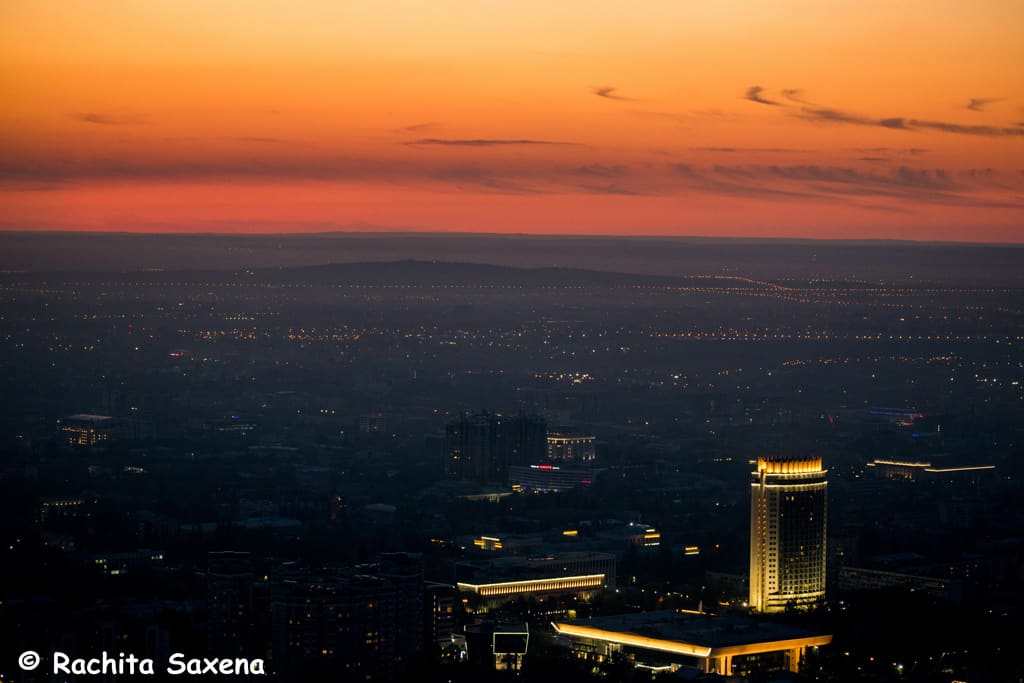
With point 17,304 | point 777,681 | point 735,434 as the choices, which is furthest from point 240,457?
point 777,681

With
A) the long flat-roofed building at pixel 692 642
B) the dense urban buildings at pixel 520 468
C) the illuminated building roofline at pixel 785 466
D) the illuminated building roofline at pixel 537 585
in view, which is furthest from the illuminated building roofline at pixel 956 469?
the long flat-roofed building at pixel 692 642

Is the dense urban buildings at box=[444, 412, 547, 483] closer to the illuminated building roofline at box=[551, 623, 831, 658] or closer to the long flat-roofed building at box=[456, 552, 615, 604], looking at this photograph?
the long flat-roofed building at box=[456, 552, 615, 604]

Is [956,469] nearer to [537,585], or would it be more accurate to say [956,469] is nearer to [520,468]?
[520,468]

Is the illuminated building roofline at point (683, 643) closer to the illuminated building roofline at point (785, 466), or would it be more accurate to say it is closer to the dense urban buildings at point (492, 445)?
the illuminated building roofline at point (785, 466)

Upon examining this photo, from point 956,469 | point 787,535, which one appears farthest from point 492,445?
point 787,535

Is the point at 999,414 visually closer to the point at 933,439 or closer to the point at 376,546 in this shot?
the point at 933,439

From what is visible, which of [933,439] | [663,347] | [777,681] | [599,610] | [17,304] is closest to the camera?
[777,681]

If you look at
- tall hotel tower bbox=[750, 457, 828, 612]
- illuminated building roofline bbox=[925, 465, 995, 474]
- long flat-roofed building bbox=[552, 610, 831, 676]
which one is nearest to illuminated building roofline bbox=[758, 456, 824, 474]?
tall hotel tower bbox=[750, 457, 828, 612]

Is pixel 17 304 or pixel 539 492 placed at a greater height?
pixel 17 304
